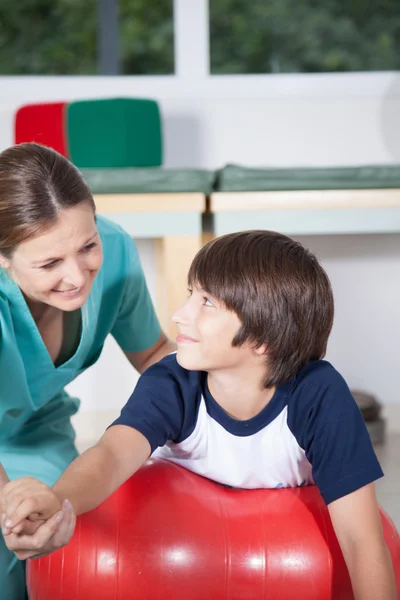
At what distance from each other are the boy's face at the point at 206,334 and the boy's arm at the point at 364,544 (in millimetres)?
240

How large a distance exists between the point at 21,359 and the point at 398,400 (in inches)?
57.7

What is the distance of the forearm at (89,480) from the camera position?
2.97 feet

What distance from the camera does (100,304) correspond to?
1388 mm

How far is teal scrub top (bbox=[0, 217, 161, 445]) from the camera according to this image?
1.23 meters

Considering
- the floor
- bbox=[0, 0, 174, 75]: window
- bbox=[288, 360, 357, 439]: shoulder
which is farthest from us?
bbox=[0, 0, 174, 75]: window

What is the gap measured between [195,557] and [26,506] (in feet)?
0.96

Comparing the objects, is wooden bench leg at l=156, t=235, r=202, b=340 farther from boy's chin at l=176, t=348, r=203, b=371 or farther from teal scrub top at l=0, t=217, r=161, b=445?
boy's chin at l=176, t=348, r=203, b=371

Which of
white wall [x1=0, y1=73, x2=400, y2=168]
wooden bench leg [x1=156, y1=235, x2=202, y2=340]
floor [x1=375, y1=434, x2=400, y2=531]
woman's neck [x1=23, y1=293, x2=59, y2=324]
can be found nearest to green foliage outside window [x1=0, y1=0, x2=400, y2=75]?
white wall [x1=0, y1=73, x2=400, y2=168]

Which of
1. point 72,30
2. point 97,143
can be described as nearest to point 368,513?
point 97,143

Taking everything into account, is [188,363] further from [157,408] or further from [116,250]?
[116,250]

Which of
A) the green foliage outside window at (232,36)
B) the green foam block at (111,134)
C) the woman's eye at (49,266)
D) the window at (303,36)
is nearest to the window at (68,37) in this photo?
the green foliage outside window at (232,36)

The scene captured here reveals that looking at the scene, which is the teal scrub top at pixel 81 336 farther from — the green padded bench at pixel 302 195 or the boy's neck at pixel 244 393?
the green padded bench at pixel 302 195

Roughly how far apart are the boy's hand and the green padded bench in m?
1.06

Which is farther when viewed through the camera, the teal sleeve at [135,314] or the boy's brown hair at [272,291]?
the teal sleeve at [135,314]
